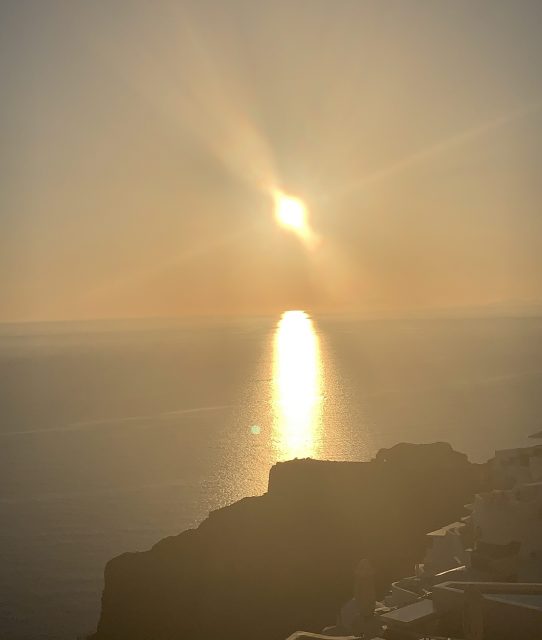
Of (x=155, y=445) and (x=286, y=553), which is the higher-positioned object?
(x=155, y=445)

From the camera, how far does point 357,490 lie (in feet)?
144

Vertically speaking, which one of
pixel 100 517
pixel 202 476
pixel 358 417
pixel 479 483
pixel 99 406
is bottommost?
pixel 479 483

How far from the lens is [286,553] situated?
3819cm

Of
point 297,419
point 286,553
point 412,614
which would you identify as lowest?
point 412,614

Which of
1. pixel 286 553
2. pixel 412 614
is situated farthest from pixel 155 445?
pixel 412 614

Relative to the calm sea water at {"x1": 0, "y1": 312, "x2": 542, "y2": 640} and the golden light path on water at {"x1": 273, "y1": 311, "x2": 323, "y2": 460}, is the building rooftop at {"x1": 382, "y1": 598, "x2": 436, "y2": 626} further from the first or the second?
the golden light path on water at {"x1": 273, "y1": 311, "x2": 323, "y2": 460}

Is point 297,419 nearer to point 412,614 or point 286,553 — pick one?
point 286,553

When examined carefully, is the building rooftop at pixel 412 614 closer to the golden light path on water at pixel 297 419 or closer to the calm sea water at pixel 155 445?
the calm sea water at pixel 155 445

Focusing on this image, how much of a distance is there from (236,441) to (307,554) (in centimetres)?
7719

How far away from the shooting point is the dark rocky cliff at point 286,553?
35.7 metres

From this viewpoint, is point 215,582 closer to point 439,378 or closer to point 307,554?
point 307,554

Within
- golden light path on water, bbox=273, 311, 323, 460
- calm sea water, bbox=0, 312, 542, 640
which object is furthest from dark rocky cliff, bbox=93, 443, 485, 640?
golden light path on water, bbox=273, 311, 323, 460

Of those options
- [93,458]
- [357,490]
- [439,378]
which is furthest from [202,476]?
[439,378]

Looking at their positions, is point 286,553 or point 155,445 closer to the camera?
point 286,553
